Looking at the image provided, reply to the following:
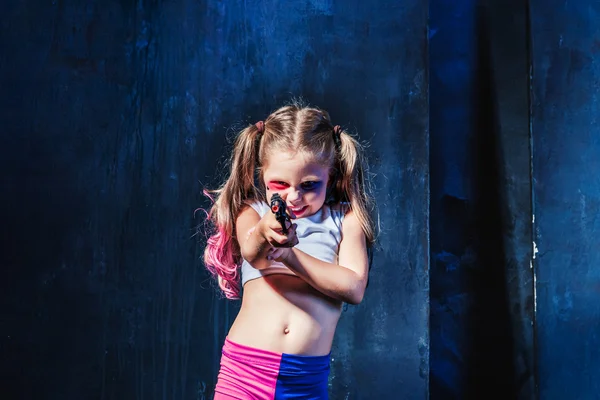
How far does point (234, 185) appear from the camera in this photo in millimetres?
1871

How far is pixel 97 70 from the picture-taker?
289 cm

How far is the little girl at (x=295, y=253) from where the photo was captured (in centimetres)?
163

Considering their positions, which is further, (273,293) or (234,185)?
(234,185)

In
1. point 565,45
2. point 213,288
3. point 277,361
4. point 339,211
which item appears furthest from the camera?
point 565,45

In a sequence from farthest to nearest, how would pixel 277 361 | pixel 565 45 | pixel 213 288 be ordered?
pixel 565 45
pixel 213 288
pixel 277 361

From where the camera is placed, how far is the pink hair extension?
6.23 feet

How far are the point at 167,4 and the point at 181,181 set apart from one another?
2.67 ft

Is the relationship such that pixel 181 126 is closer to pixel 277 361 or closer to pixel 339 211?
pixel 339 211

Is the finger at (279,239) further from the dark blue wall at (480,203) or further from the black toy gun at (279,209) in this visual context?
the dark blue wall at (480,203)

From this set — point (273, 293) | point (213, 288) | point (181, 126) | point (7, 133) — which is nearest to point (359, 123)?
point (181, 126)

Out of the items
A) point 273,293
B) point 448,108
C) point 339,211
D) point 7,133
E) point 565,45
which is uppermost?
point 565,45

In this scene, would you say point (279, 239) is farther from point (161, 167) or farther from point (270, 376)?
point (161, 167)

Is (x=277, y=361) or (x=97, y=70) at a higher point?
(x=97, y=70)

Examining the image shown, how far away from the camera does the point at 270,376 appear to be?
1.63m
